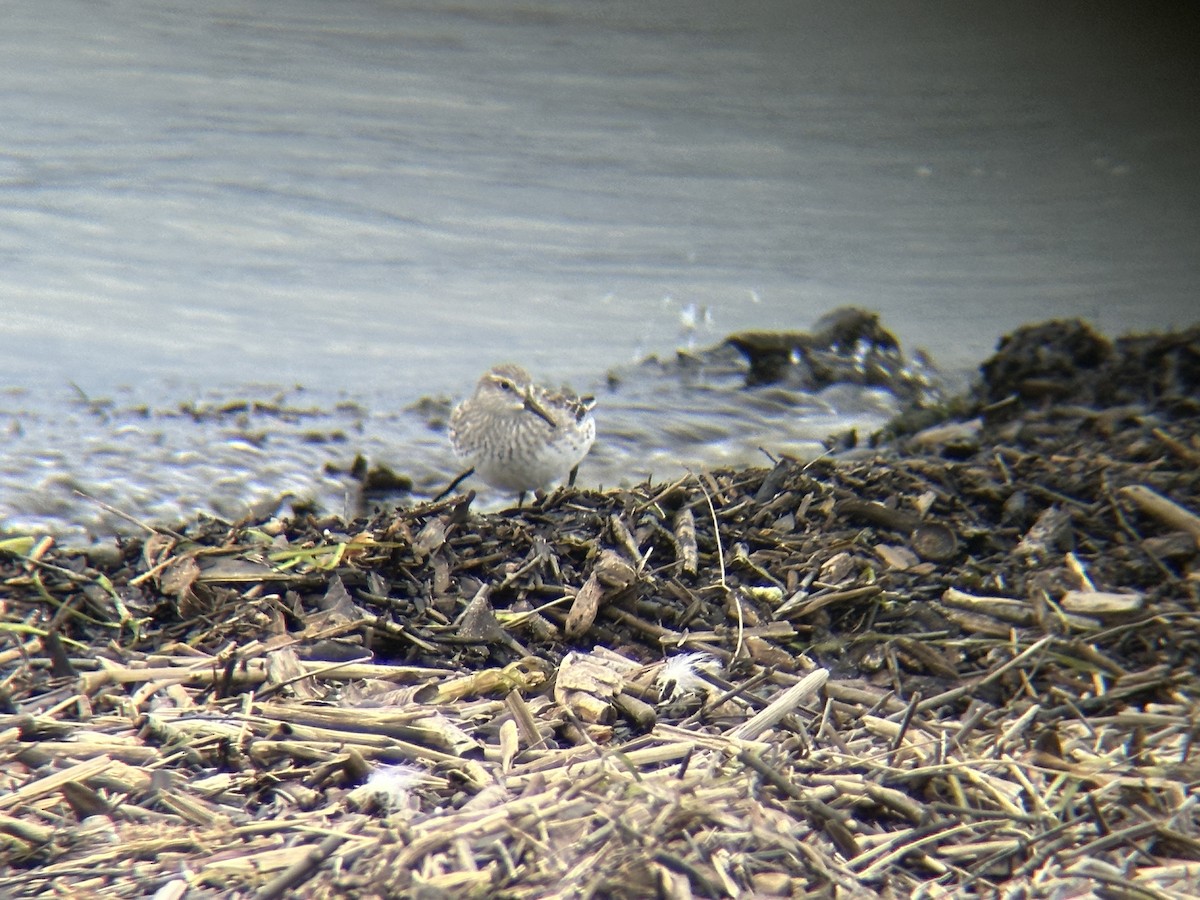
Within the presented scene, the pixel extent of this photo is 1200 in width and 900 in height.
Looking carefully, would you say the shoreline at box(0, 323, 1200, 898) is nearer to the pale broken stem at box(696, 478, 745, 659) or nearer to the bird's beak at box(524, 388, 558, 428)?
the pale broken stem at box(696, 478, 745, 659)

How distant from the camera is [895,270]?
30.0 feet

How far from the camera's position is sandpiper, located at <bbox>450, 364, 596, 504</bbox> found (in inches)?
205

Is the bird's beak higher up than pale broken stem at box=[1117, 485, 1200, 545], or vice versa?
pale broken stem at box=[1117, 485, 1200, 545]

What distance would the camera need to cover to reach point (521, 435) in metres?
5.21

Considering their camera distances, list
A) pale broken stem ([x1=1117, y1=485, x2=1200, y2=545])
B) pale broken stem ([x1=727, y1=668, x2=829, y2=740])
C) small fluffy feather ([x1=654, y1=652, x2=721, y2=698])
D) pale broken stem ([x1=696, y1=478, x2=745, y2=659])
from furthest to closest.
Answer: pale broken stem ([x1=1117, y1=485, x2=1200, y2=545])
pale broken stem ([x1=696, y1=478, x2=745, y2=659])
small fluffy feather ([x1=654, y1=652, x2=721, y2=698])
pale broken stem ([x1=727, y1=668, x2=829, y2=740])

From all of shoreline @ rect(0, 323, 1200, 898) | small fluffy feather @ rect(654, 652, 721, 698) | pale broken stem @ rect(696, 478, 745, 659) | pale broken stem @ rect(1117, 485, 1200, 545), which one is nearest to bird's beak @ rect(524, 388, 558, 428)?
shoreline @ rect(0, 323, 1200, 898)

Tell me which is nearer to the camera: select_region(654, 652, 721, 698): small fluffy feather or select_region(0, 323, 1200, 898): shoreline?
select_region(0, 323, 1200, 898): shoreline

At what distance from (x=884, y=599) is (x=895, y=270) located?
6.39 metres

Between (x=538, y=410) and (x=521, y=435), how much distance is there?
0.13 metres

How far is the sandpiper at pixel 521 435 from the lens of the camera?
520 centimetres

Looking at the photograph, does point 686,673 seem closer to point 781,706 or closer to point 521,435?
point 781,706

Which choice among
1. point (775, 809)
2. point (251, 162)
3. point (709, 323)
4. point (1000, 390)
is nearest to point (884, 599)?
point (775, 809)

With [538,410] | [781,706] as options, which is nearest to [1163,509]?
[781,706]

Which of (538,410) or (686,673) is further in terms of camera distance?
(538,410)
